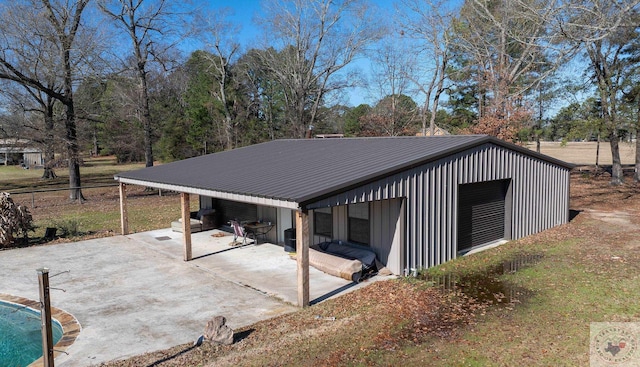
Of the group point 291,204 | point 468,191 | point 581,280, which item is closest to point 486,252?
point 468,191

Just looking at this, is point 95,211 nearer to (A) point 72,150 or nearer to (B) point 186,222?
(A) point 72,150

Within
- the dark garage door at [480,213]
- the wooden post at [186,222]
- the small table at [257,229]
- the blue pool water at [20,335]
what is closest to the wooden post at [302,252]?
the blue pool water at [20,335]

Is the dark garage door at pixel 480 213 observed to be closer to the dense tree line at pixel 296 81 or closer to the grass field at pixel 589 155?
the dense tree line at pixel 296 81

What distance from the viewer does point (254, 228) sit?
504 inches

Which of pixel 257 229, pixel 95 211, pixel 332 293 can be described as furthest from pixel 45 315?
pixel 95 211

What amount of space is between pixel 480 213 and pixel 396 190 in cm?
404

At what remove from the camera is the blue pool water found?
625 cm

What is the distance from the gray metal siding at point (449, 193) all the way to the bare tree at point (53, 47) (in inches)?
766

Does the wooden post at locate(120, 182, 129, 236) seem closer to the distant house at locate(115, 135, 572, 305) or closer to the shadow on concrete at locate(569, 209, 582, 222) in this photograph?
the distant house at locate(115, 135, 572, 305)

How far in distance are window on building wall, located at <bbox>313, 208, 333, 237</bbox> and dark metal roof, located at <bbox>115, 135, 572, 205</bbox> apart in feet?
4.50

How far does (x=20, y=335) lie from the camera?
277 inches

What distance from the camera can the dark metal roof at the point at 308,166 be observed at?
27.1ft

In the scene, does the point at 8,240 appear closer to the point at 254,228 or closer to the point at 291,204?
the point at 254,228

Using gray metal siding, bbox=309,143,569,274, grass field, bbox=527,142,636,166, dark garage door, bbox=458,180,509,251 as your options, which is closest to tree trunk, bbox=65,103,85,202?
gray metal siding, bbox=309,143,569,274
